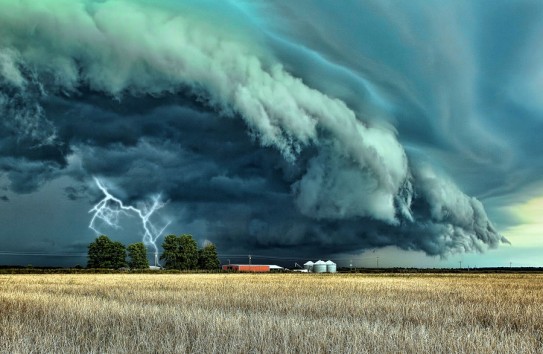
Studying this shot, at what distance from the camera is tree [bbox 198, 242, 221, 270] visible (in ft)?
468

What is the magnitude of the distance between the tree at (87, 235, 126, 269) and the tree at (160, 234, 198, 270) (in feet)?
39.2

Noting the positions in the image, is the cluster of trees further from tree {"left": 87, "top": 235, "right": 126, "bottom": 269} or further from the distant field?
the distant field

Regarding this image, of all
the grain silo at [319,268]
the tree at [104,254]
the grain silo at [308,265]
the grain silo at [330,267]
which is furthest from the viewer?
the grain silo at [308,265]

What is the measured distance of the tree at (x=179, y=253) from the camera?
136 m

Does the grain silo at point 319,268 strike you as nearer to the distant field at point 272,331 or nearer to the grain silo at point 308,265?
the grain silo at point 308,265

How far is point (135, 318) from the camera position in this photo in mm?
13312

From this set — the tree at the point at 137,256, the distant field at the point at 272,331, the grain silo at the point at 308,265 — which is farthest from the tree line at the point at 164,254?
the distant field at the point at 272,331

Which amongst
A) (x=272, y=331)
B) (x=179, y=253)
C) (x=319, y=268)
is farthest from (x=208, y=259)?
(x=272, y=331)

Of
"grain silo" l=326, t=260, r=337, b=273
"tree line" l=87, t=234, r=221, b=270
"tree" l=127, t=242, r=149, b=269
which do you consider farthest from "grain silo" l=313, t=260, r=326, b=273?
"tree" l=127, t=242, r=149, b=269

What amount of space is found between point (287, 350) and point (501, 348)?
3764 millimetres

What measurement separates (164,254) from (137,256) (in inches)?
286

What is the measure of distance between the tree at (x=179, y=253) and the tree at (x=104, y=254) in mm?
11946

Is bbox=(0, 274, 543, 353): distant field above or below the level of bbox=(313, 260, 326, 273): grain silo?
above

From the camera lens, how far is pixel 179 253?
137 meters
